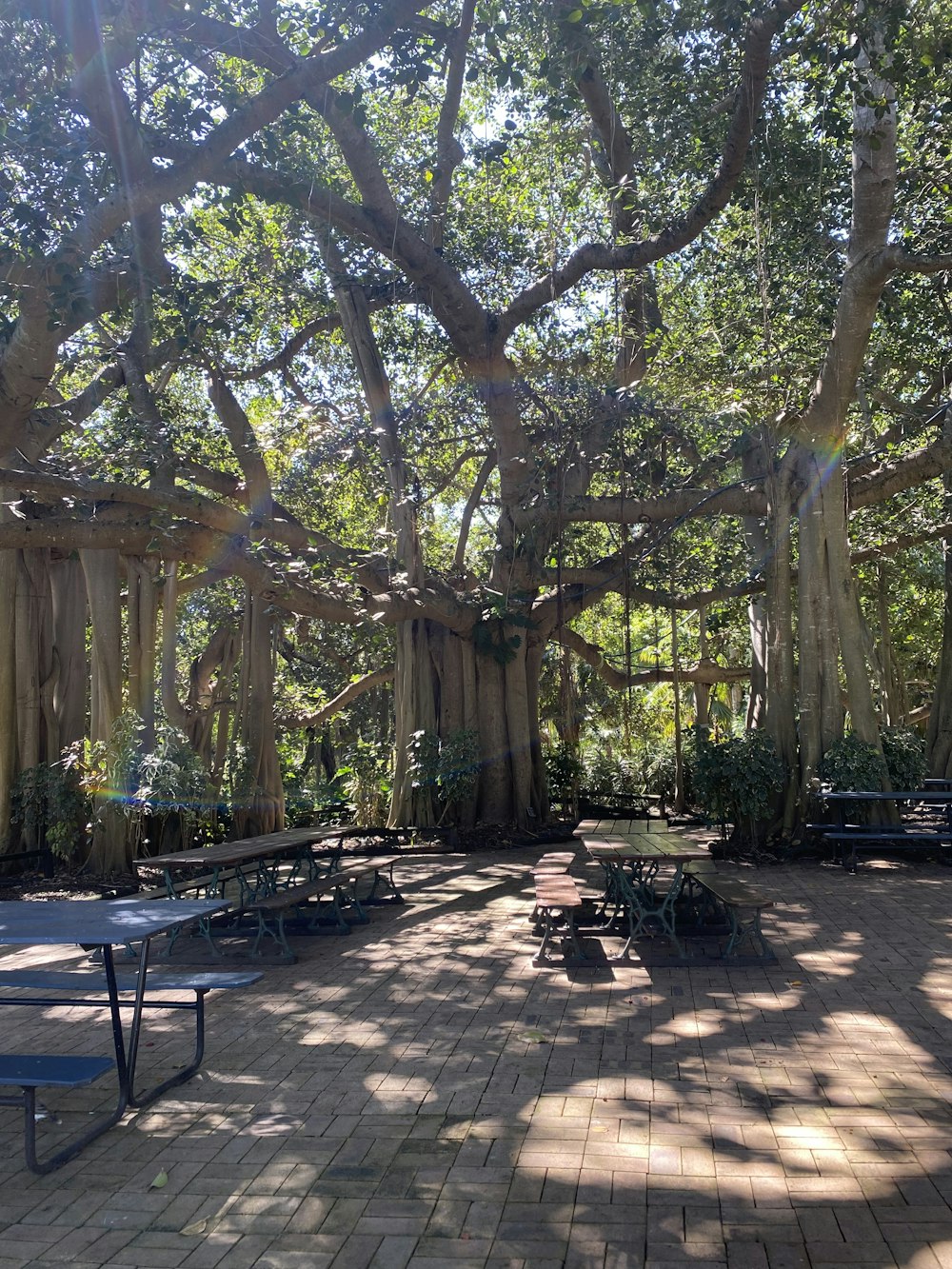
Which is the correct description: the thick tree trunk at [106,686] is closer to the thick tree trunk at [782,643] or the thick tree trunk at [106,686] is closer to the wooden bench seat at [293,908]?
the wooden bench seat at [293,908]

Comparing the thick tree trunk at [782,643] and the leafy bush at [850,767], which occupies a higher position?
the thick tree trunk at [782,643]

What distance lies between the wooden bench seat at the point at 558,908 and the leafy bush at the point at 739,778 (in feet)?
12.9

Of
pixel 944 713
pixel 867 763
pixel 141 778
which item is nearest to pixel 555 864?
pixel 867 763

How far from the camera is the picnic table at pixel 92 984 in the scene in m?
3.67

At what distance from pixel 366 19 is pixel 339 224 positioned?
273 cm

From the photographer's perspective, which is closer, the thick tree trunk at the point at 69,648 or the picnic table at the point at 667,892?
the picnic table at the point at 667,892

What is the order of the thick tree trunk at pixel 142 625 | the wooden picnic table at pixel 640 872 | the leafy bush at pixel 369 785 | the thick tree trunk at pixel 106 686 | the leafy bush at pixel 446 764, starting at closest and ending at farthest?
the wooden picnic table at pixel 640 872 < the thick tree trunk at pixel 106 686 < the thick tree trunk at pixel 142 625 < the leafy bush at pixel 446 764 < the leafy bush at pixel 369 785

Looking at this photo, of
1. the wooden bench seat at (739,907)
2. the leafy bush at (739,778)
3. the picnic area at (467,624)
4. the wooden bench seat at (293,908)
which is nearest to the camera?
the picnic area at (467,624)

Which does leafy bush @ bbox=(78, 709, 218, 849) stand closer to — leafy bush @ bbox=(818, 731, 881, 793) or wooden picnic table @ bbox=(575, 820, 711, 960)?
wooden picnic table @ bbox=(575, 820, 711, 960)

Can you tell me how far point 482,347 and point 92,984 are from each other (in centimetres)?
796

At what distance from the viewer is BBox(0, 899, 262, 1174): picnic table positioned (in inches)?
145

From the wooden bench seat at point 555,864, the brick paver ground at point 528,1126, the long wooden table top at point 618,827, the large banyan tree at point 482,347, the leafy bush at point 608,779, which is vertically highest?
the large banyan tree at point 482,347

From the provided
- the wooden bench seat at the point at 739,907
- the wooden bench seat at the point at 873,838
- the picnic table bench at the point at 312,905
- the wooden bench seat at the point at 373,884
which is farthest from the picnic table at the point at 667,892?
the wooden bench seat at the point at 873,838

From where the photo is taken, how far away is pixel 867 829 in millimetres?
10555
